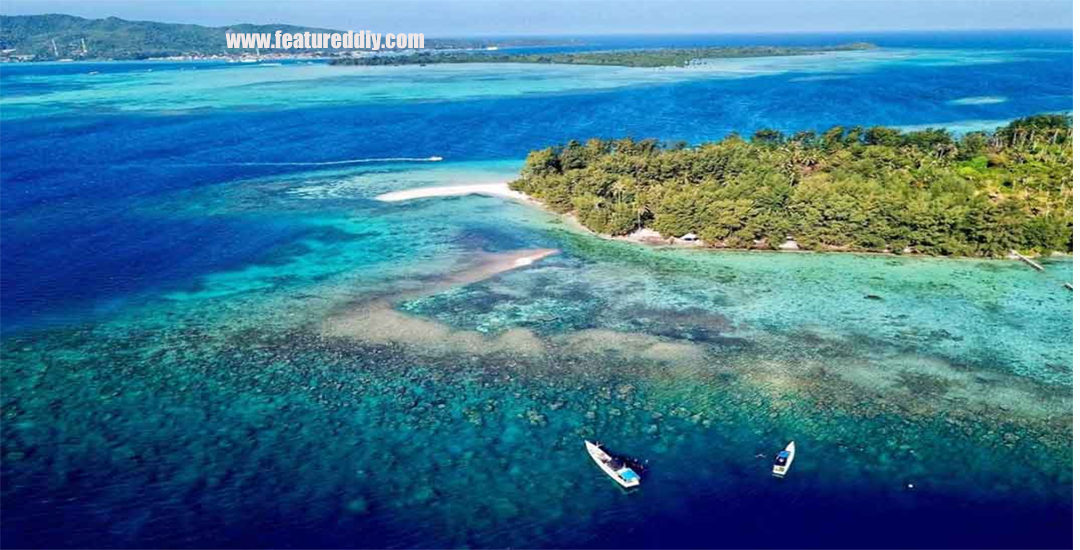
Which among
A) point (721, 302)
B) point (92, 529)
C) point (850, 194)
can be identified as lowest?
point (92, 529)

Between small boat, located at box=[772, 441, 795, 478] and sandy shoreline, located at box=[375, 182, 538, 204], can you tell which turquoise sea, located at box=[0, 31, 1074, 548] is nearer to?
small boat, located at box=[772, 441, 795, 478]

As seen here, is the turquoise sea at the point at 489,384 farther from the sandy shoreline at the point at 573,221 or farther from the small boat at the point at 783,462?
the sandy shoreline at the point at 573,221

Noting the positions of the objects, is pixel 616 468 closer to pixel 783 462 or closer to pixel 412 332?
pixel 783 462

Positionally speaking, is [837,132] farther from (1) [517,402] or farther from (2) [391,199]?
(1) [517,402]

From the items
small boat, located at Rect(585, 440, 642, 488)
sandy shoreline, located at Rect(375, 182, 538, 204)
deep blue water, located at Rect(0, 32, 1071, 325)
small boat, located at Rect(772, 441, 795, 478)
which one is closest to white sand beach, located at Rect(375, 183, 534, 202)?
sandy shoreline, located at Rect(375, 182, 538, 204)

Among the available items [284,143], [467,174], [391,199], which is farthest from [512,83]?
[391,199]

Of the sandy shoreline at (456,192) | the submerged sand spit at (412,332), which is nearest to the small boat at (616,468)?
the submerged sand spit at (412,332)
